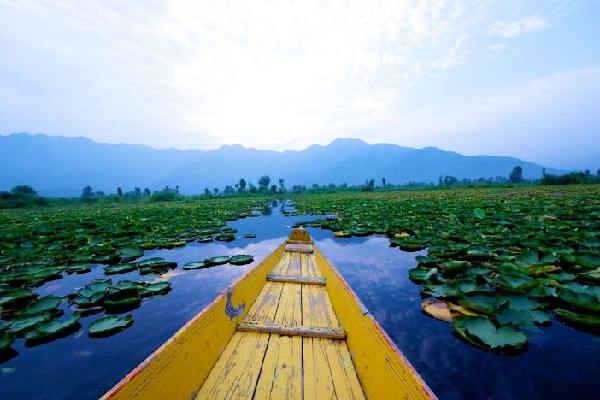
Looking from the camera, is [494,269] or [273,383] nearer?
[273,383]

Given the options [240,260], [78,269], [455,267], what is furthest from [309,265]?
[78,269]

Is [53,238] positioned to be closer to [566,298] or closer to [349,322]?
[349,322]

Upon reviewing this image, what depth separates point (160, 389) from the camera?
5.75 ft

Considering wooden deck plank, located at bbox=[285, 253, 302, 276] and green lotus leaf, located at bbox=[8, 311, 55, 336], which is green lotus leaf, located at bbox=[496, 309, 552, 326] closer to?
wooden deck plank, located at bbox=[285, 253, 302, 276]

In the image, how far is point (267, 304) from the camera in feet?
12.4

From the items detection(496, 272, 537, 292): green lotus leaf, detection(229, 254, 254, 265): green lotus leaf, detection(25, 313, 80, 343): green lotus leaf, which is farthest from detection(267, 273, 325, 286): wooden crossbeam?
detection(25, 313, 80, 343): green lotus leaf

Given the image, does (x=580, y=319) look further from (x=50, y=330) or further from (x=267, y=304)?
(x=50, y=330)

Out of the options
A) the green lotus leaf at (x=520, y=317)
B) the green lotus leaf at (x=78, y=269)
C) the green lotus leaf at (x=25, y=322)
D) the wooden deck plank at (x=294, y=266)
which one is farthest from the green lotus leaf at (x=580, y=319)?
the green lotus leaf at (x=78, y=269)

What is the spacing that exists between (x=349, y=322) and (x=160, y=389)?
1.69 m

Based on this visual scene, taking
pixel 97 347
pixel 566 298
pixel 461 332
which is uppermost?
pixel 566 298

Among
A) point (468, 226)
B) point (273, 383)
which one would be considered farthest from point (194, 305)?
point (468, 226)

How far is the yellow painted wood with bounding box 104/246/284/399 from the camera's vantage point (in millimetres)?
1574

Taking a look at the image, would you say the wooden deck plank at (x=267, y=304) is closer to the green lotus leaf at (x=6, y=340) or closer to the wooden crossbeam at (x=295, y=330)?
the wooden crossbeam at (x=295, y=330)

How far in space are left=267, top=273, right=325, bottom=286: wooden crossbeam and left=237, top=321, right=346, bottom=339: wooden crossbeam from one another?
5.14ft
